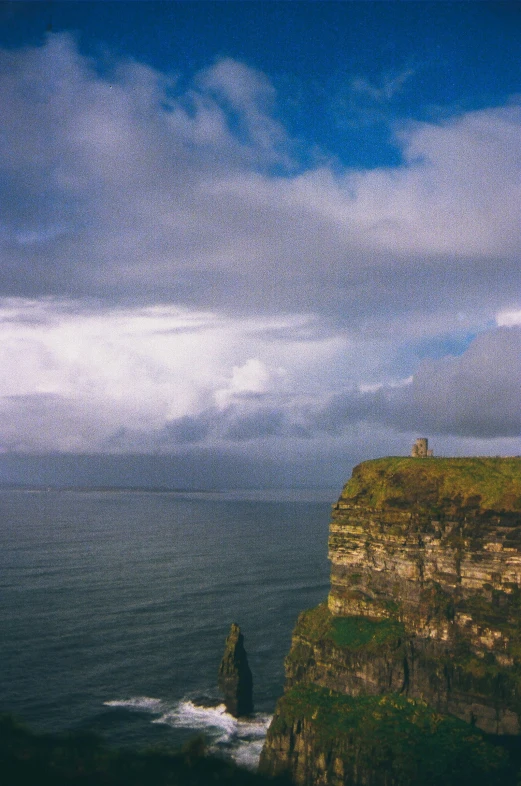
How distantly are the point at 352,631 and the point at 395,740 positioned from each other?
14291 millimetres

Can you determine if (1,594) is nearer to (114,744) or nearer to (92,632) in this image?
(92,632)

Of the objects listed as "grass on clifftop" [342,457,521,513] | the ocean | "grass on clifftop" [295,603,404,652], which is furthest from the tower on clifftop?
the ocean

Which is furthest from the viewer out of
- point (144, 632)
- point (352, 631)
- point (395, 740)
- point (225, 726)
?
point (144, 632)

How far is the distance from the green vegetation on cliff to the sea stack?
14.2 metres

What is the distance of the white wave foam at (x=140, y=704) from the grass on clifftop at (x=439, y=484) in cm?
2959

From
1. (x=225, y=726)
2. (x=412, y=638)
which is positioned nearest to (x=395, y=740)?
(x=412, y=638)

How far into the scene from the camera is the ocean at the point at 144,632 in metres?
61.2

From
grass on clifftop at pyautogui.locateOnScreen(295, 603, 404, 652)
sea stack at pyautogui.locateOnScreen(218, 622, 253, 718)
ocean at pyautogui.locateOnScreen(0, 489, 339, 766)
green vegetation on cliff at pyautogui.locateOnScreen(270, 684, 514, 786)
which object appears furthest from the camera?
sea stack at pyautogui.locateOnScreen(218, 622, 253, 718)

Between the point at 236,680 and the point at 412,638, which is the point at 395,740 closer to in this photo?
the point at 412,638

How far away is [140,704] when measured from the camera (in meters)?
64.8

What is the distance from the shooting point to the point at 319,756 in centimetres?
4547

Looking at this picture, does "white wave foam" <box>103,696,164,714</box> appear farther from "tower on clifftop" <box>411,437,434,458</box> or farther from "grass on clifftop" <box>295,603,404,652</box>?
"tower on clifftop" <box>411,437,434,458</box>

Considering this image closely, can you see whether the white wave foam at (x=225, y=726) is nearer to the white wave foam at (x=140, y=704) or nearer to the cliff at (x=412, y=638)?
the white wave foam at (x=140, y=704)

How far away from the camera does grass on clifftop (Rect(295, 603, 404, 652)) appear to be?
5616cm
